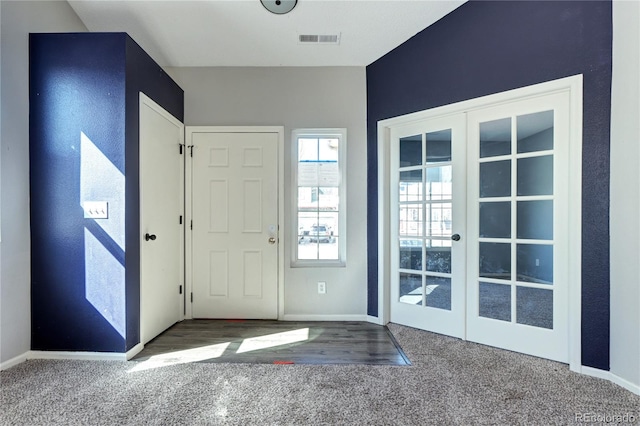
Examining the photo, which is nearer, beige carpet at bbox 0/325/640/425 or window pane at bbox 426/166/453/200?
beige carpet at bbox 0/325/640/425

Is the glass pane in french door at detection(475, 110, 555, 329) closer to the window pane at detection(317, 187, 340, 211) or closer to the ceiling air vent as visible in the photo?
the window pane at detection(317, 187, 340, 211)

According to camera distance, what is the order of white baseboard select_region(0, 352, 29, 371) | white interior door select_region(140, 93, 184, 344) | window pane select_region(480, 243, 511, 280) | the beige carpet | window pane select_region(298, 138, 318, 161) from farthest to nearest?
window pane select_region(298, 138, 318, 161), white interior door select_region(140, 93, 184, 344), window pane select_region(480, 243, 511, 280), white baseboard select_region(0, 352, 29, 371), the beige carpet

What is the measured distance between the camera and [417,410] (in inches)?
64.1

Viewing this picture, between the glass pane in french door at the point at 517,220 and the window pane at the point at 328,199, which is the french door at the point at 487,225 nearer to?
the glass pane in french door at the point at 517,220

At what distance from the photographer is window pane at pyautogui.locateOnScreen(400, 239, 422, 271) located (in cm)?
277

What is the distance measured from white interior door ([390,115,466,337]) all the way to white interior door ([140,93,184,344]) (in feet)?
7.32

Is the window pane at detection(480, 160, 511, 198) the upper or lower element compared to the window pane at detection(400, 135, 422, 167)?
lower

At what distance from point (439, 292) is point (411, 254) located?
1.39 feet

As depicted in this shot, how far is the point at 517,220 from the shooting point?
7.49 ft

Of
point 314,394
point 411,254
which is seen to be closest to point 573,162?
point 411,254

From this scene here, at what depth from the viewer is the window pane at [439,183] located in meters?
2.61

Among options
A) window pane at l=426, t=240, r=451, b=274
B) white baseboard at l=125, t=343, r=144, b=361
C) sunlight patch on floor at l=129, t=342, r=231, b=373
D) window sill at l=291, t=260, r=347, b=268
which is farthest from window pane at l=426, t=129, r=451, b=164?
white baseboard at l=125, t=343, r=144, b=361

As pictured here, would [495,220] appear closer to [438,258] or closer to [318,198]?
[438,258]

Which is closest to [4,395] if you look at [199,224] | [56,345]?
[56,345]
